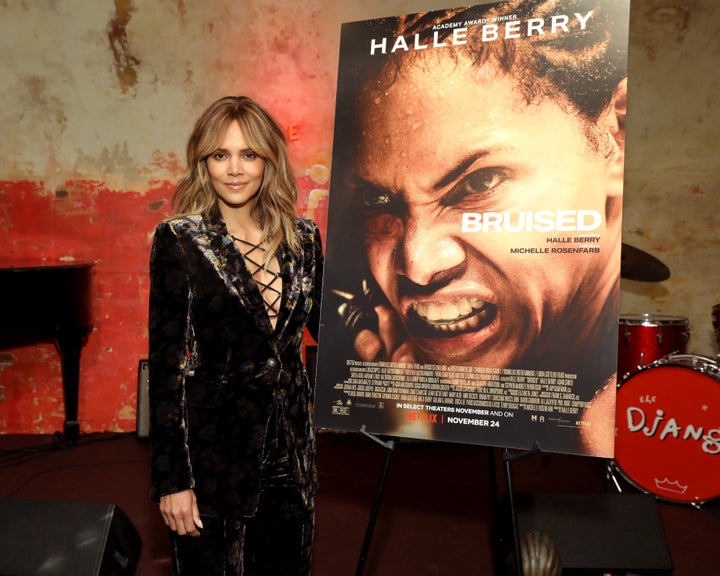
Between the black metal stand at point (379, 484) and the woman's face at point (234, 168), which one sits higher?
the woman's face at point (234, 168)

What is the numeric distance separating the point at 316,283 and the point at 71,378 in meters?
2.94

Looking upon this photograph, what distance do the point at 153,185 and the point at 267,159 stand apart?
3160mm

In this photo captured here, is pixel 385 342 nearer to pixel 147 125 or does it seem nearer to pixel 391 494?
pixel 391 494

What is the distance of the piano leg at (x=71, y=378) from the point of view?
13.4 feet

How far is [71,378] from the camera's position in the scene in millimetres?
4219

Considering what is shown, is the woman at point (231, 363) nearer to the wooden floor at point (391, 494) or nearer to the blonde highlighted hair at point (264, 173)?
the blonde highlighted hair at point (264, 173)

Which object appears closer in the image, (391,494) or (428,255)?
(428,255)

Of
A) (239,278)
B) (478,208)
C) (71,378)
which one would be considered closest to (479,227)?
(478,208)

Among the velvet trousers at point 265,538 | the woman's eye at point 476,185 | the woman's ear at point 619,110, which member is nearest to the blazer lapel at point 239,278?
the velvet trousers at point 265,538

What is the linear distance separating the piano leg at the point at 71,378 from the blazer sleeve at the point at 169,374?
9.23ft

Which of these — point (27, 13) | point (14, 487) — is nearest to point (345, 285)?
point (14, 487)

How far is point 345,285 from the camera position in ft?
5.92

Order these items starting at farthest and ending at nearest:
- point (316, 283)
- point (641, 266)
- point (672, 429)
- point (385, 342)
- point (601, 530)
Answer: point (641, 266), point (672, 429), point (601, 530), point (316, 283), point (385, 342)

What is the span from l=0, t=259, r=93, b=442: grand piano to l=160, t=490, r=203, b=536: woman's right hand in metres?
2.56
